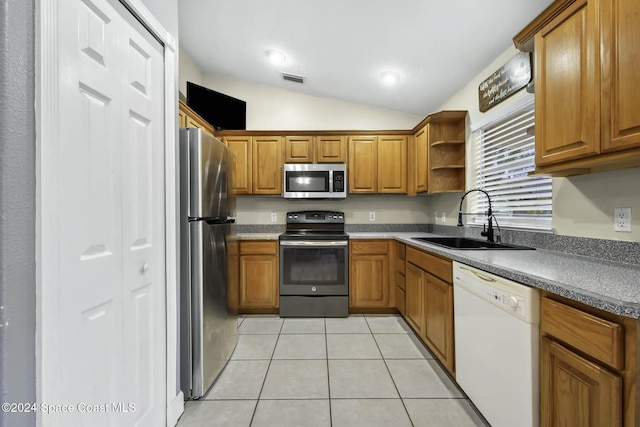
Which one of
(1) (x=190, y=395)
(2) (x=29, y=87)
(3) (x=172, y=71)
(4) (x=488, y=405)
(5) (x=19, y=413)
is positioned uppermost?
(3) (x=172, y=71)

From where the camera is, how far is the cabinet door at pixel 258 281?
300 cm

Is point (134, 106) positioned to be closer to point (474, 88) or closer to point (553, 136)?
point (553, 136)

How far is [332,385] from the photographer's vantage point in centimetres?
177

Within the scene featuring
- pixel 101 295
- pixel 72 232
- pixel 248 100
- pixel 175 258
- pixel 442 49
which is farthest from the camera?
pixel 248 100

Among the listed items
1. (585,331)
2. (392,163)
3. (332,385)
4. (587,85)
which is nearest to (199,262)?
(332,385)

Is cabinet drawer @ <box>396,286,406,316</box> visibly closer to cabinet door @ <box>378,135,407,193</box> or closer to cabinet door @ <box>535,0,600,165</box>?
cabinet door @ <box>378,135,407,193</box>

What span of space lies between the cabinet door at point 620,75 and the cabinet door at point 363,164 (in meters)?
2.29

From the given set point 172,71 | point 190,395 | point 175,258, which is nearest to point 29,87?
point 172,71

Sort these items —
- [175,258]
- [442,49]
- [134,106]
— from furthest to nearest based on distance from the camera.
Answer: [442,49] → [175,258] → [134,106]

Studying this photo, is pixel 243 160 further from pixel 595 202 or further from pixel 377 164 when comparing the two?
pixel 595 202

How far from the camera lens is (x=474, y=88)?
2531mm

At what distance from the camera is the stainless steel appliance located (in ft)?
9.69

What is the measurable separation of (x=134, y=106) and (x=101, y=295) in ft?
2.75

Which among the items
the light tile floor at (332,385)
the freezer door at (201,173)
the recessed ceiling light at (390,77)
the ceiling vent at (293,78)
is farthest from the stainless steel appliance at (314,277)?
the ceiling vent at (293,78)
